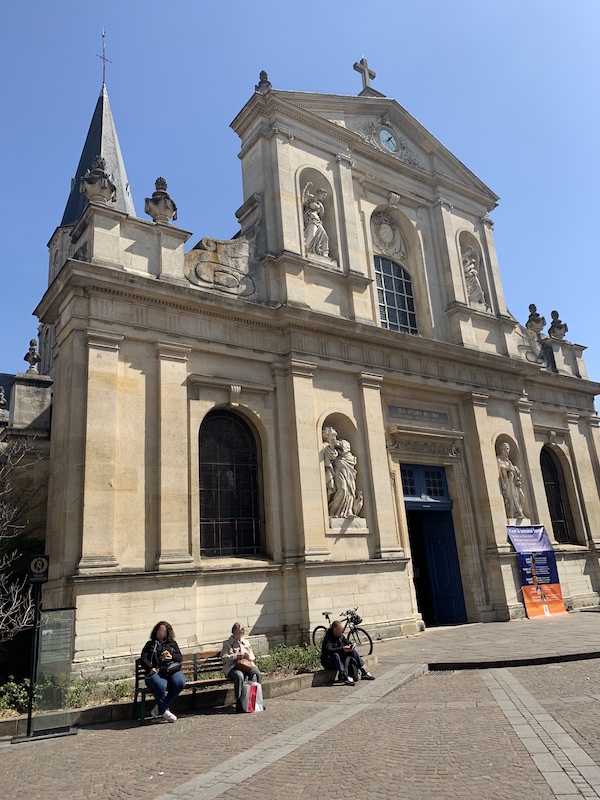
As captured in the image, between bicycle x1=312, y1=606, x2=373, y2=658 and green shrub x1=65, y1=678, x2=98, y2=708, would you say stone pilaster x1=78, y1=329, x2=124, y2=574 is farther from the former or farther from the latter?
bicycle x1=312, y1=606, x2=373, y2=658

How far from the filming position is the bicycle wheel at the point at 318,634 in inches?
515

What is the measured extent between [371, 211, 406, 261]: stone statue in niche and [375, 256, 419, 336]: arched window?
0.31m

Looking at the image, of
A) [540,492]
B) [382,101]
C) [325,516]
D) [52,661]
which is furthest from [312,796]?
[382,101]

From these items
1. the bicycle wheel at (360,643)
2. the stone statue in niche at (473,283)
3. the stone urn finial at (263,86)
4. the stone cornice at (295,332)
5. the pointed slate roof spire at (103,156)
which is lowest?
the bicycle wheel at (360,643)

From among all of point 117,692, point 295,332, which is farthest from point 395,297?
point 117,692

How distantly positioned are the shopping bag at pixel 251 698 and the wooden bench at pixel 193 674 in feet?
1.78

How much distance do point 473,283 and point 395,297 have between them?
3376 millimetres

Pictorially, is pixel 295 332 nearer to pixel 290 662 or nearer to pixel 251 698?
pixel 290 662

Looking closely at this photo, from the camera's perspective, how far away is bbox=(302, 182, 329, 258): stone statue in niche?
1733cm

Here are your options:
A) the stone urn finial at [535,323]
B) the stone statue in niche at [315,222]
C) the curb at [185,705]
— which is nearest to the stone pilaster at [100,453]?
the curb at [185,705]

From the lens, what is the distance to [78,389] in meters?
12.3

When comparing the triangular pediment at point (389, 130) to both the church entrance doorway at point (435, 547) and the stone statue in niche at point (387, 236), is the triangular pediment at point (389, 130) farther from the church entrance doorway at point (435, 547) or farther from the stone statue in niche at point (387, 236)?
the church entrance doorway at point (435, 547)

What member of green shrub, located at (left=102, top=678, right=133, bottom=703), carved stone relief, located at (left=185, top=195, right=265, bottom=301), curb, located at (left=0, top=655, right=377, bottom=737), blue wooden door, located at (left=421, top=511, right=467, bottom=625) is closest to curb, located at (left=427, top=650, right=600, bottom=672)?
curb, located at (left=0, top=655, right=377, bottom=737)

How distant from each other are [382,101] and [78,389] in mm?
14124
